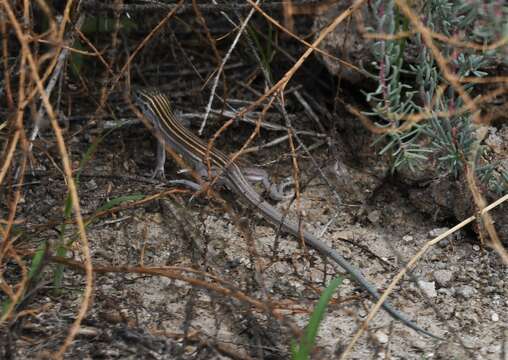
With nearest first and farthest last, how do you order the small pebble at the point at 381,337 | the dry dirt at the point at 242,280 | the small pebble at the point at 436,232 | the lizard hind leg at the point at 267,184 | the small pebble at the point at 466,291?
the dry dirt at the point at 242,280 < the small pebble at the point at 381,337 < the small pebble at the point at 466,291 < the small pebble at the point at 436,232 < the lizard hind leg at the point at 267,184

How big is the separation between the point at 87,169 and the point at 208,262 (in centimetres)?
85

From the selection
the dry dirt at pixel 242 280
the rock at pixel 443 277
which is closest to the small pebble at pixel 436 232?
the dry dirt at pixel 242 280

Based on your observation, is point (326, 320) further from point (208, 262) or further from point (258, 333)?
point (208, 262)

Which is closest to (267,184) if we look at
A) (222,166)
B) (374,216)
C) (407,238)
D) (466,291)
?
(222,166)

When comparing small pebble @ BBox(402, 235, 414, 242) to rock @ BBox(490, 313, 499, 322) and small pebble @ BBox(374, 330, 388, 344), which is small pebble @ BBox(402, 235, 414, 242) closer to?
rock @ BBox(490, 313, 499, 322)

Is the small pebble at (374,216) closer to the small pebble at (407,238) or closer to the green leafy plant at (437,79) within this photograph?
the small pebble at (407,238)

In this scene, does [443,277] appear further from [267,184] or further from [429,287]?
[267,184]

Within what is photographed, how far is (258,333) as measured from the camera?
247 centimetres

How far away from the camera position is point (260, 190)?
354 cm

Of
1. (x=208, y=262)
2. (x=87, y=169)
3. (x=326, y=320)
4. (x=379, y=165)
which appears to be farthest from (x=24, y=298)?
(x=379, y=165)

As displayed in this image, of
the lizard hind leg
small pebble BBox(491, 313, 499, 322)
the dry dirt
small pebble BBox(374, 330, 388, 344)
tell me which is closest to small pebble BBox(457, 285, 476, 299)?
the dry dirt

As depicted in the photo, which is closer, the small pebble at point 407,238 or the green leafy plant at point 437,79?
the green leafy plant at point 437,79

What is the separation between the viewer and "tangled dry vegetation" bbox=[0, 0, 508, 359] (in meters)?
2.46

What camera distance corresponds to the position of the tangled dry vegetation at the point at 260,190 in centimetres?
246
